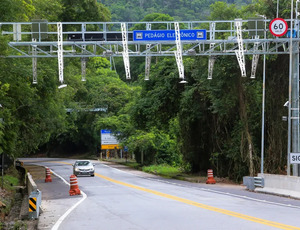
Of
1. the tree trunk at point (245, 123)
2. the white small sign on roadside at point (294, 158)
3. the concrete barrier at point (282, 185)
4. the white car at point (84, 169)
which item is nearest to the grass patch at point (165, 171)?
the white car at point (84, 169)

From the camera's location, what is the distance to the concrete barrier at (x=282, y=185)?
25234 millimetres

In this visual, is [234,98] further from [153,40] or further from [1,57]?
[1,57]

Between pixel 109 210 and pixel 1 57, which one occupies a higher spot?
pixel 1 57

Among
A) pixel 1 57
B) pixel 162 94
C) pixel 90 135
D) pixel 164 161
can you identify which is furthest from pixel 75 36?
pixel 90 135

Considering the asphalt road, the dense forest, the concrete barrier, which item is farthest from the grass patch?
the asphalt road

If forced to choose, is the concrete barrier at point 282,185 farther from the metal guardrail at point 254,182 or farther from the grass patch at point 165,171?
the grass patch at point 165,171

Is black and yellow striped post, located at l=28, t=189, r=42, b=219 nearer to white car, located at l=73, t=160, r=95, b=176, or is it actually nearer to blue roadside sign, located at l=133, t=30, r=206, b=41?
blue roadside sign, located at l=133, t=30, r=206, b=41

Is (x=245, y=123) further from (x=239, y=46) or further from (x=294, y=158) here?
(x=239, y=46)

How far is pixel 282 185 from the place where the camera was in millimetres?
26734

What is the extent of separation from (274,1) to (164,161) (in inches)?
1351

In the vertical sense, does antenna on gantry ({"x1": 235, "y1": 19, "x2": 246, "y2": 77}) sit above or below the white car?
above

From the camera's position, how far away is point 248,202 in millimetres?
21734

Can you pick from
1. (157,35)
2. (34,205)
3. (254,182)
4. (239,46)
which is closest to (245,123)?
(254,182)

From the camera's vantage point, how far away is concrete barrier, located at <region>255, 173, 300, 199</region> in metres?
25.2
